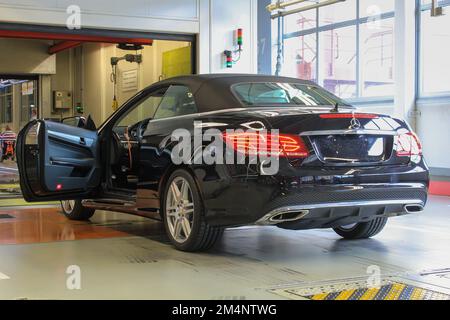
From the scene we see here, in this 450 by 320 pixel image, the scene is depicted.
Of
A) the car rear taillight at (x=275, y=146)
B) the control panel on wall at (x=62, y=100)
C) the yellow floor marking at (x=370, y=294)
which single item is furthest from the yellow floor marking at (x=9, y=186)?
the yellow floor marking at (x=370, y=294)

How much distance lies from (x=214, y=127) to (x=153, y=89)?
1.22 meters

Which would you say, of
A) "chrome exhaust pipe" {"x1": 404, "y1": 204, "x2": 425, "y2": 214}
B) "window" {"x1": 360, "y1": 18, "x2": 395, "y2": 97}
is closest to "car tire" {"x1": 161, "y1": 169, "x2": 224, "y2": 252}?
"chrome exhaust pipe" {"x1": 404, "y1": 204, "x2": 425, "y2": 214}

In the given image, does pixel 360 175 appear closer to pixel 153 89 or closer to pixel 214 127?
pixel 214 127

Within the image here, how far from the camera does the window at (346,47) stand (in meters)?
15.4

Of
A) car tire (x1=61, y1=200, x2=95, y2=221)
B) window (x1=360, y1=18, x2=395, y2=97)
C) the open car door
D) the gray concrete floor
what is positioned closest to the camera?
the gray concrete floor

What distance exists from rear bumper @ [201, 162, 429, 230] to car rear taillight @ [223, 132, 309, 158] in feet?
0.53

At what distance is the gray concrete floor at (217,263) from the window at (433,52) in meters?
6.62

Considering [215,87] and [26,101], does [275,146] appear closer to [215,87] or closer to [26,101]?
[215,87]

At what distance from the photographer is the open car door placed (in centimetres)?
566

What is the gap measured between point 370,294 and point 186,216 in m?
1.65

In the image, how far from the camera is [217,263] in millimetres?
4602

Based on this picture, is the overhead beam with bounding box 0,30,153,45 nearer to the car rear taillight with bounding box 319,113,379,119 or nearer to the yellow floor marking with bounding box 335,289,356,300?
the car rear taillight with bounding box 319,113,379,119

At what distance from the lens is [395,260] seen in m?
4.73
